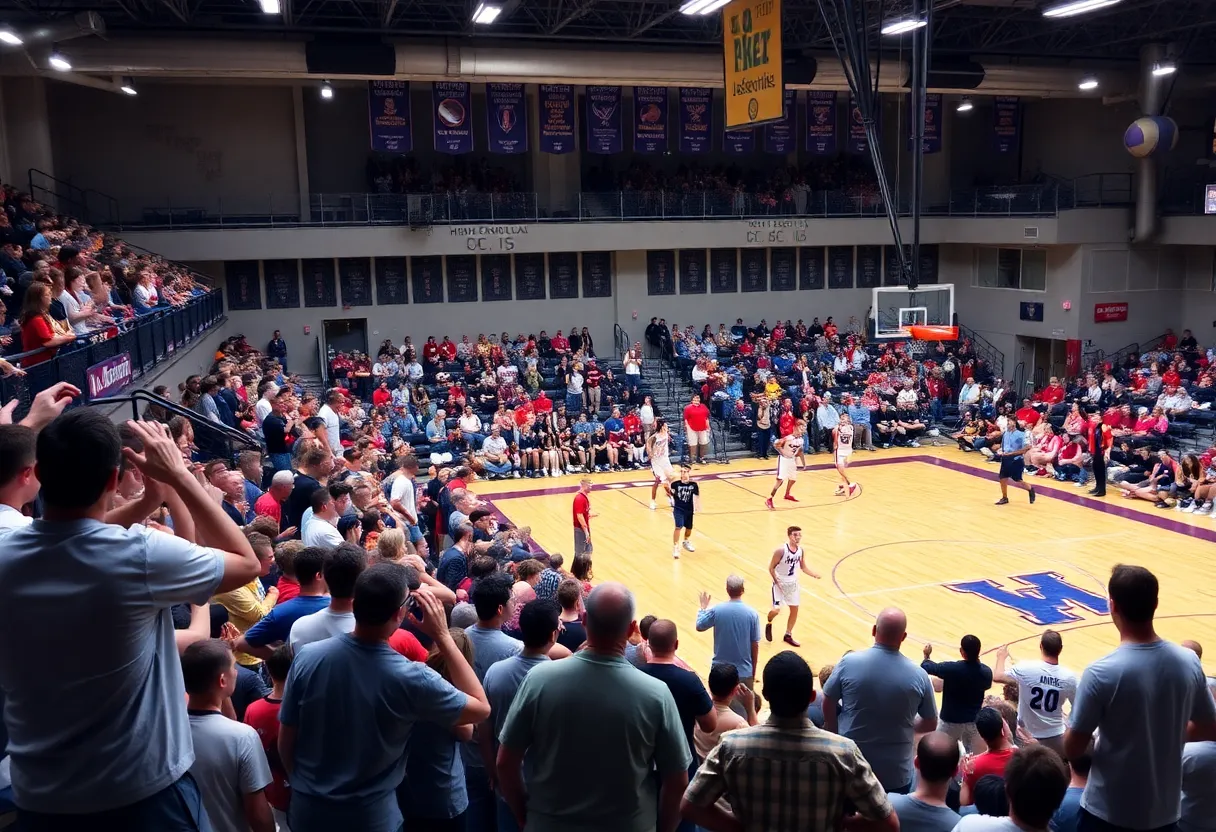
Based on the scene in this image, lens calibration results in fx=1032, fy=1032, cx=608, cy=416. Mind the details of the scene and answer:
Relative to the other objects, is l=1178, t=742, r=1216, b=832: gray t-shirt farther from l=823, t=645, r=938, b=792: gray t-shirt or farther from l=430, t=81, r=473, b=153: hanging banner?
l=430, t=81, r=473, b=153: hanging banner

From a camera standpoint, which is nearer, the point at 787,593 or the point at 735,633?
the point at 735,633

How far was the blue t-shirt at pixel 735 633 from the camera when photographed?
355 inches

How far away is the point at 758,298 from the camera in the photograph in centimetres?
3144

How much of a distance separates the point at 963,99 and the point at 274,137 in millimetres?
20202

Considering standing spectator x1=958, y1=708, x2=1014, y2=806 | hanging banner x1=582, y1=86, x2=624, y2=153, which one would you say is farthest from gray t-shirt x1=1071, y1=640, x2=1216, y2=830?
hanging banner x1=582, y1=86, x2=624, y2=153

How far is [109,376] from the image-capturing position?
1188 centimetres

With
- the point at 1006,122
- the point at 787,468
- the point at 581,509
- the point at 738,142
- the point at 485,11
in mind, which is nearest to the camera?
the point at 581,509

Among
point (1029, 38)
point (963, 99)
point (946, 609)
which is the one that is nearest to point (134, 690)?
point (946, 609)

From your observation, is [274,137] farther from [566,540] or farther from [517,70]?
[566,540]

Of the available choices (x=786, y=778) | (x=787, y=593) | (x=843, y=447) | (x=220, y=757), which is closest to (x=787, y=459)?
(x=843, y=447)

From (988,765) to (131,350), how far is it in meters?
11.7

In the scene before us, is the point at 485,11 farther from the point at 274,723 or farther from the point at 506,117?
the point at 274,723

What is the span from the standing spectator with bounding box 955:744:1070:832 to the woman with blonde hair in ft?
6.43

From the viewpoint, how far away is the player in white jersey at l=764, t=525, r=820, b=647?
11.9m
